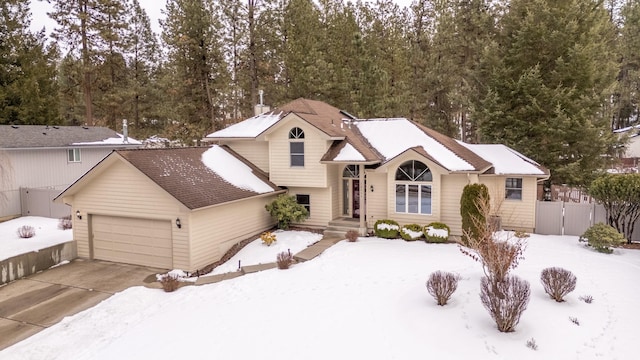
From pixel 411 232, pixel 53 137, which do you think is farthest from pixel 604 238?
pixel 53 137

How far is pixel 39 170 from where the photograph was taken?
23.2 meters

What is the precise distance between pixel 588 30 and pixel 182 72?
26757 millimetres

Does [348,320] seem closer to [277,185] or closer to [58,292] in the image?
[58,292]

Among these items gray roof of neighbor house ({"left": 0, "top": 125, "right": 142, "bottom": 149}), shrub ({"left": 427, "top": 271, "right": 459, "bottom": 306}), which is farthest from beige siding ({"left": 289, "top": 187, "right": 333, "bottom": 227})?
gray roof of neighbor house ({"left": 0, "top": 125, "right": 142, "bottom": 149})

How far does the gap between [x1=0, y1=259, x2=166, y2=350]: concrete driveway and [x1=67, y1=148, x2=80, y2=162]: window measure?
1172cm

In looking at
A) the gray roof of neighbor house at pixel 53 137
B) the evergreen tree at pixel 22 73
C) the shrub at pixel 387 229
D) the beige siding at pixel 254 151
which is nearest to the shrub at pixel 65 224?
the gray roof of neighbor house at pixel 53 137

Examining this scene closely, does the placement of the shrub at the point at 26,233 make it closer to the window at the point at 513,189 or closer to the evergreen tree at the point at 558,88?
the window at the point at 513,189

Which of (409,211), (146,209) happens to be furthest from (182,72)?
(409,211)

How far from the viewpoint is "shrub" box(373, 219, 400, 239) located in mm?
16562

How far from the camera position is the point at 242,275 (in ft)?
42.1

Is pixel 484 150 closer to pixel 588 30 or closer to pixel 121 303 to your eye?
pixel 588 30

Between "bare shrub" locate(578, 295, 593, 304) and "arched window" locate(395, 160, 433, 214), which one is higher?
"arched window" locate(395, 160, 433, 214)

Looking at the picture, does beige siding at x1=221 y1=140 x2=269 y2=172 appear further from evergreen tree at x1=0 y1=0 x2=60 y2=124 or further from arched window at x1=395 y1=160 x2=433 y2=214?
evergreen tree at x1=0 y1=0 x2=60 y2=124

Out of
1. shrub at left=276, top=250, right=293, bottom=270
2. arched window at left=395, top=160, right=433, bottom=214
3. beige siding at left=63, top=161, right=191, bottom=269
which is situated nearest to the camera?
shrub at left=276, top=250, right=293, bottom=270
